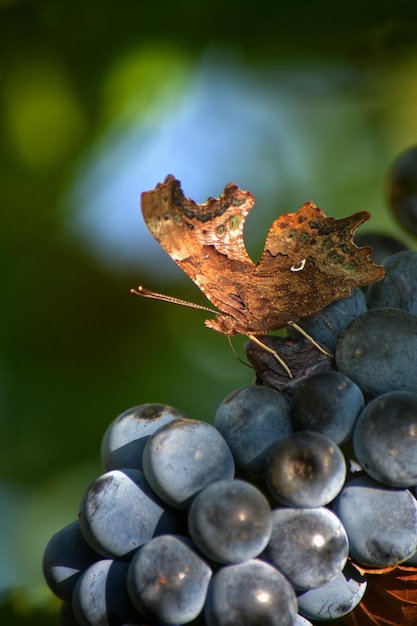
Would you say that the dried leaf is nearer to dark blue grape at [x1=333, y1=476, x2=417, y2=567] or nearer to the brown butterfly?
dark blue grape at [x1=333, y1=476, x2=417, y2=567]

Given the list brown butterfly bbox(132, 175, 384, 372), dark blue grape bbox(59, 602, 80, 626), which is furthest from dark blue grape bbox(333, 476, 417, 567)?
dark blue grape bbox(59, 602, 80, 626)

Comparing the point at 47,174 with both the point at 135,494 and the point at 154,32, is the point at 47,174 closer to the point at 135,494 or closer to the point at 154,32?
the point at 154,32

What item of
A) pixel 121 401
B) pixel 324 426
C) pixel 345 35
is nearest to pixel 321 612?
pixel 324 426

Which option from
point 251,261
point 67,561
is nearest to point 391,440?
point 251,261

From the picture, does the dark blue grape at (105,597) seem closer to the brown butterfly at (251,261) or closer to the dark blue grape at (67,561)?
the dark blue grape at (67,561)

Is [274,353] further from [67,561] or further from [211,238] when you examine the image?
[67,561]

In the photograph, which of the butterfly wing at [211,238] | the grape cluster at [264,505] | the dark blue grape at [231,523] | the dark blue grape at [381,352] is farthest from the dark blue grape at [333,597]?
the butterfly wing at [211,238]
